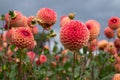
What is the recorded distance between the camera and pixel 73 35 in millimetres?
2311

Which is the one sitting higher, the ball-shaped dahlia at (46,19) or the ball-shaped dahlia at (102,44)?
the ball-shaped dahlia at (46,19)

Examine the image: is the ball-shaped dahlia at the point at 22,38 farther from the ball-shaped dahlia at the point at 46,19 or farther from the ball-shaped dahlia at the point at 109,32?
the ball-shaped dahlia at the point at 109,32

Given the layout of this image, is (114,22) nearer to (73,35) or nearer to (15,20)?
(15,20)

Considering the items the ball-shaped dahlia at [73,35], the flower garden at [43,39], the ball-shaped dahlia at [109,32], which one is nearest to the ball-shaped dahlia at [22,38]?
the flower garden at [43,39]

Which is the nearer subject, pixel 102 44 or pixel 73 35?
pixel 73 35

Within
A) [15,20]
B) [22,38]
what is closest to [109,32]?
[15,20]

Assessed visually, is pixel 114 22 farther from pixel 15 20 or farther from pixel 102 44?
pixel 15 20

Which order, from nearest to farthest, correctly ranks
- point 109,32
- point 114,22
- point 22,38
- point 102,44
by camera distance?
point 22,38, point 114,22, point 109,32, point 102,44

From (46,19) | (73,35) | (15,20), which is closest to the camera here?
(73,35)

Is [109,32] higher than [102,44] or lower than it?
higher

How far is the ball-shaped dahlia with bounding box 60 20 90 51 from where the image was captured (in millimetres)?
2311

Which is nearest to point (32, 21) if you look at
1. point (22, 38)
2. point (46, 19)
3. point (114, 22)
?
point (46, 19)

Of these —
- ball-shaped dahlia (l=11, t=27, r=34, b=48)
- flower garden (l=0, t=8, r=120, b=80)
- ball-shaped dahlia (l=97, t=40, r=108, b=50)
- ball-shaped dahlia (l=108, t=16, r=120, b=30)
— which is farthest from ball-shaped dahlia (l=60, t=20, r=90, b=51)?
ball-shaped dahlia (l=97, t=40, r=108, b=50)

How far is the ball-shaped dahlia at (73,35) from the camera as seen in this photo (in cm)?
231
